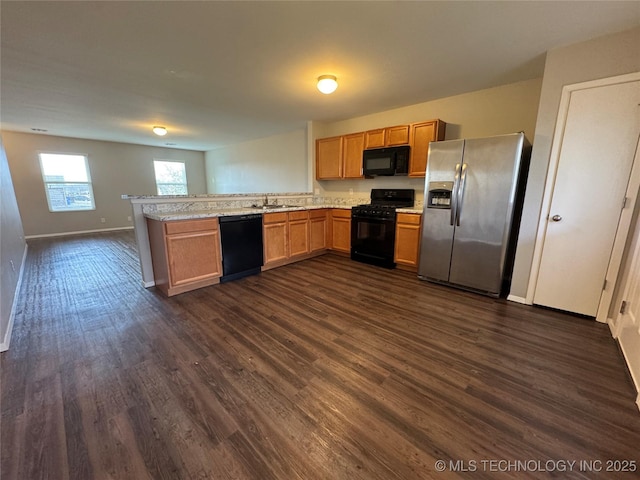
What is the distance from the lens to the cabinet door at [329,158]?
469 centimetres

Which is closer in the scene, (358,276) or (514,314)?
(514,314)

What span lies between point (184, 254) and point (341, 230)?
2.57m

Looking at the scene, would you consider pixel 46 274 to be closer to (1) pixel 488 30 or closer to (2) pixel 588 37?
(1) pixel 488 30

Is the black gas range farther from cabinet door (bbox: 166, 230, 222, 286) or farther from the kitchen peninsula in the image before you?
cabinet door (bbox: 166, 230, 222, 286)

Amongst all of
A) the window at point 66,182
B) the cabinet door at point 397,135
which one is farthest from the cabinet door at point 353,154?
the window at point 66,182

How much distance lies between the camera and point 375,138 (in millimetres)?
4176

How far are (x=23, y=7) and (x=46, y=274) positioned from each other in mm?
3406

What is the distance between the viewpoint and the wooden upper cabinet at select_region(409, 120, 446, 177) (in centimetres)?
357

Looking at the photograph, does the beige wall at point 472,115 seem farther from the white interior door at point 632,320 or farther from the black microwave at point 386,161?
the white interior door at point 632,320

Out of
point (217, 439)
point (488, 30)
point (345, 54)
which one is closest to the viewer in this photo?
point (217, 439)

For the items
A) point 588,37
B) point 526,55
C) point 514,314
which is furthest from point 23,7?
point 514,314

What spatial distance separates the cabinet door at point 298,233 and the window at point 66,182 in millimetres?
6461

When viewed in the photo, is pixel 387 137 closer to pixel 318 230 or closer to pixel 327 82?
pixel 327 82

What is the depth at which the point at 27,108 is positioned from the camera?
13.3 ft
